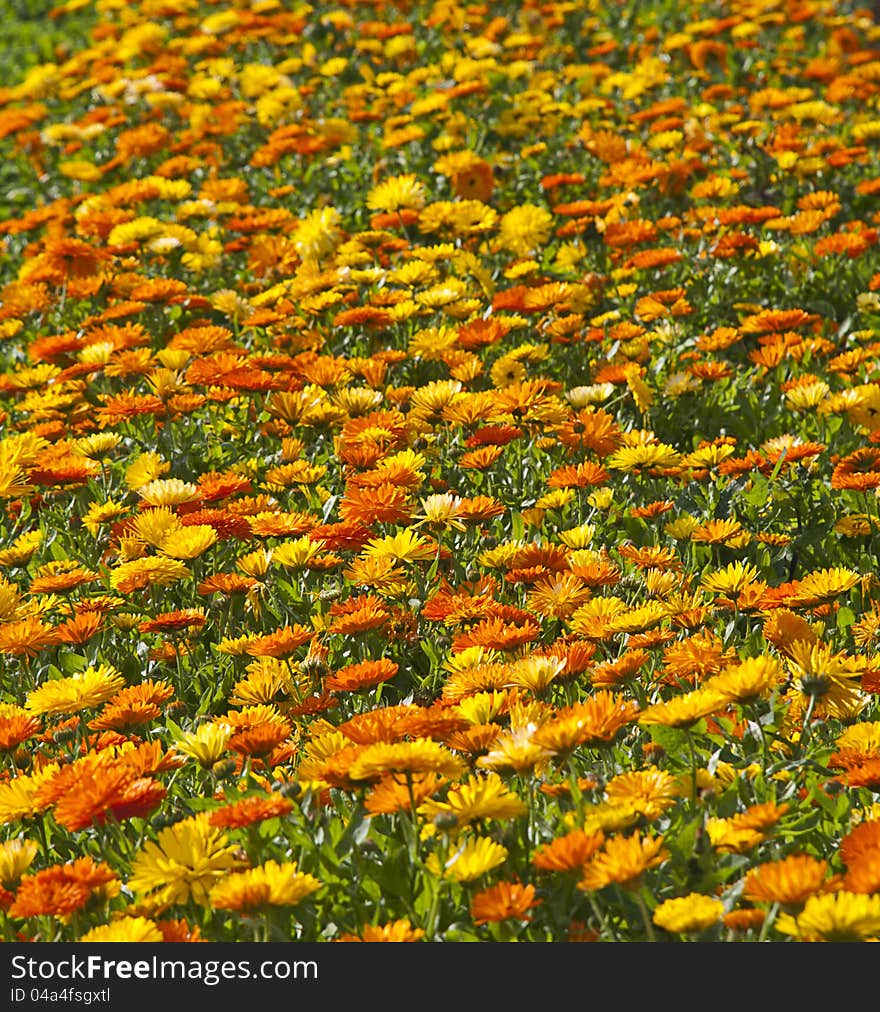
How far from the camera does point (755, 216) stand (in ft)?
16.1

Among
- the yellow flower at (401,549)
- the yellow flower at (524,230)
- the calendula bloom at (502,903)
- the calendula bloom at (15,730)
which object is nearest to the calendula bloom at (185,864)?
the calendula bloom at (502,903)

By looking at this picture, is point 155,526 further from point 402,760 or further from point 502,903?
point 502,903

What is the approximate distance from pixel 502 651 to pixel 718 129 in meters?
4.73

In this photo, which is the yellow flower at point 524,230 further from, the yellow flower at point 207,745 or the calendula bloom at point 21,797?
the calendula bloom at point 21,797

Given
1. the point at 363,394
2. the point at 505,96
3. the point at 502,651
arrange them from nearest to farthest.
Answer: the point at 502,651, the point at 363,394, the point at 505,96

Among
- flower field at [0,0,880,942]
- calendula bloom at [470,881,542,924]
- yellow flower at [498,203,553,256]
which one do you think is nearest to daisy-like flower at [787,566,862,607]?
flower field at [0,0,880,942]

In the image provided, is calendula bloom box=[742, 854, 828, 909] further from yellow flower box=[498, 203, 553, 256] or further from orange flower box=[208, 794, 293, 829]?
yellow flower box=[498, 203, 553, 256]

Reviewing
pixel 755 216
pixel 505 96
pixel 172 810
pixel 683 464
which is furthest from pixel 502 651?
pixel 505 96

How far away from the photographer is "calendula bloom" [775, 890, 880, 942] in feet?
5.44

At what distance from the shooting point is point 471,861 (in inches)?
77.4

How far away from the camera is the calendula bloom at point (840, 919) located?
166 cm

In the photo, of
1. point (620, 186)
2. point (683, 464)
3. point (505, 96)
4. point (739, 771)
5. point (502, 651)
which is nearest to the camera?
point (739, 771)

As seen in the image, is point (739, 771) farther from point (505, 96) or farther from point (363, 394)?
point (505, 96)

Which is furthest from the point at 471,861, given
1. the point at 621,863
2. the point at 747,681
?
the point at 747,681
